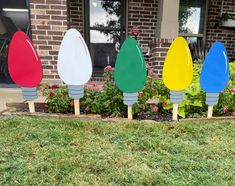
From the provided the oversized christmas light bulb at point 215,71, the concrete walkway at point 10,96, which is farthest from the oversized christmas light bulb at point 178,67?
the concrete walkway at point 10,96

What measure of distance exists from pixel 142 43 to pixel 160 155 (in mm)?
4358

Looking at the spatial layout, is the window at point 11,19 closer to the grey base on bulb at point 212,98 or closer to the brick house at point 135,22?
the brick house at point 135,22

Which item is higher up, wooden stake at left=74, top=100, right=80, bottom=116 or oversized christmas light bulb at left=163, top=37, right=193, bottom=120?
oversized christmas light bulb at left=163, top=37, right=193, bottom=120

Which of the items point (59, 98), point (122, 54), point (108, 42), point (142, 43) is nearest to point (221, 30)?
point (142, 43)

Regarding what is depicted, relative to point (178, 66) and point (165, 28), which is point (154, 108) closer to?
point (178, 66)

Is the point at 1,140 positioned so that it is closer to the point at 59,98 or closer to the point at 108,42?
the point at 59,98

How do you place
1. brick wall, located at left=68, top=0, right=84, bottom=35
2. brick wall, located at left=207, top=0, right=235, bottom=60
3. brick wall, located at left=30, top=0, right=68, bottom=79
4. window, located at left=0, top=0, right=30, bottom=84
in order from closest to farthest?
brick wall, located at left=30, top=0, right=68, bottom=79, window, located at left=0, top=0, right=30, bottom=84, brick wall, located at left=68, top=0, right=84, bottom=35, brick wall, located at left=207, top=0, right=235, bottom=60

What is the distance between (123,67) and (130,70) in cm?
8

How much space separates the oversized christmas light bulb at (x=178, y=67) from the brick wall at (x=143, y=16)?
3.23 metres

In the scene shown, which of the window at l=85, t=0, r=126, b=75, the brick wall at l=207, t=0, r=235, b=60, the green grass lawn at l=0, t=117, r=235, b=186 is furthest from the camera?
the brick wall at l=207, t=0, r=235, b=60

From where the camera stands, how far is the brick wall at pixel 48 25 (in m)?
3.59

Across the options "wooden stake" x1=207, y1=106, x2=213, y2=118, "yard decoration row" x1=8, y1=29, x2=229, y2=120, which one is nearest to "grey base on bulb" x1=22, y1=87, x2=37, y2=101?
"yard decoration row" x1=8, y1=29, x2=229, y2=120

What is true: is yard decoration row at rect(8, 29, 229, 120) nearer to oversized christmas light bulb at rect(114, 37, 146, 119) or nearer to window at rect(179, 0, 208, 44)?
oversized christmas light bulb at rect(114, 37, 146, 119)

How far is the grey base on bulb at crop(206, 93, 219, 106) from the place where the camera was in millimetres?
2631
